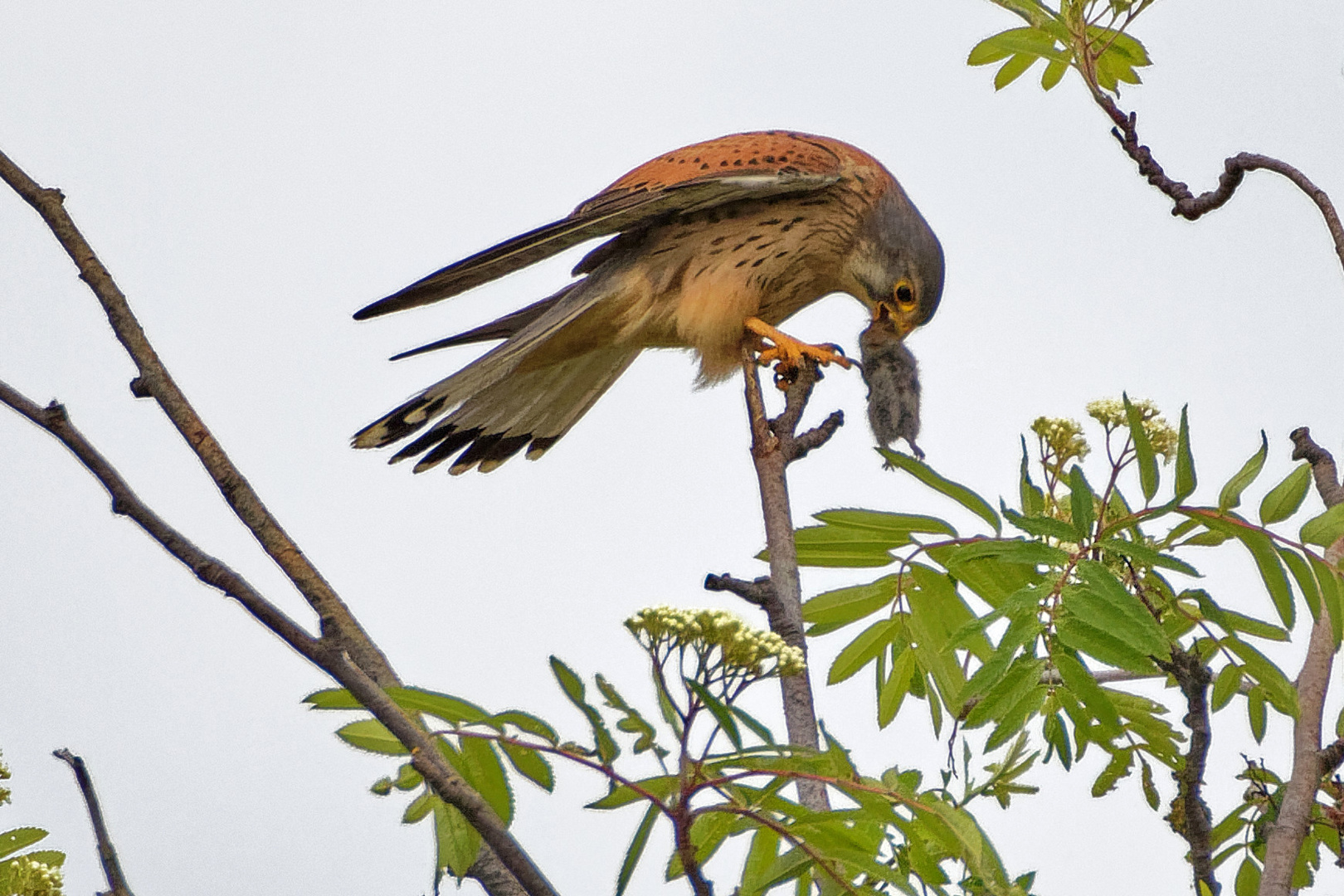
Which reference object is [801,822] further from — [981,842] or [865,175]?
[865,175]

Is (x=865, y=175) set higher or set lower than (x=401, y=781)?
higher

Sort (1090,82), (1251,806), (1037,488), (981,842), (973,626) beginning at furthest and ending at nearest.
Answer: (1090,82), (1251,806), (1037,488), (973,626), (981,842)

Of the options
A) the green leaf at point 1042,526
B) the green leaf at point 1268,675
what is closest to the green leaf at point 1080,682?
the green leaf at point 1042,526

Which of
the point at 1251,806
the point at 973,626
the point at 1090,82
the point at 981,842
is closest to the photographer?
the point at 981,842

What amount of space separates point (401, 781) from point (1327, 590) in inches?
55.6

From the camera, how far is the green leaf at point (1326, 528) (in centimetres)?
225

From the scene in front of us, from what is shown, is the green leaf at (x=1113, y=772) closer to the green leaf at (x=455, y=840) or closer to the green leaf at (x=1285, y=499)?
the green leaf at (x=1285, y=499)

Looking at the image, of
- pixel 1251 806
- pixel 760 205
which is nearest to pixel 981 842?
pixel 1251 806

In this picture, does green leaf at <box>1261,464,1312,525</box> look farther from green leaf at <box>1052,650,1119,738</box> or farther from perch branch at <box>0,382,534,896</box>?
perch branch at <box>0,382,534,896</box>

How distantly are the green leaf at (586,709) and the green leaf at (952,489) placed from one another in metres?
0.78

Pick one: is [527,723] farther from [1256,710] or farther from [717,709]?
[1256,710]

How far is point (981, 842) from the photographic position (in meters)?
1.79

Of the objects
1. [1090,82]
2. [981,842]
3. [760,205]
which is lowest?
[981,842]

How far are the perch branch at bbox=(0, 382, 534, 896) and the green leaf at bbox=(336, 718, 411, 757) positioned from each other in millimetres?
308
